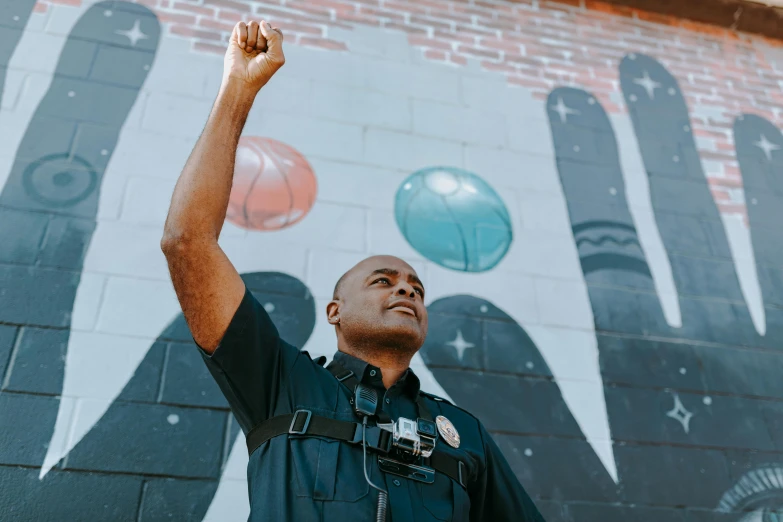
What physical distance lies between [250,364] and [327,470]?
0.27 meters

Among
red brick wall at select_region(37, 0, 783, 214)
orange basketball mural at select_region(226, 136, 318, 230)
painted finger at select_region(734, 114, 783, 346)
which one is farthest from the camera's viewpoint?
red brick wall at select_region(37, 0, 783, 214)

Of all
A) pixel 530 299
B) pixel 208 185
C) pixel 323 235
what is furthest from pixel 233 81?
pixel 530 299

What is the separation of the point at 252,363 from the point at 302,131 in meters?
1.52

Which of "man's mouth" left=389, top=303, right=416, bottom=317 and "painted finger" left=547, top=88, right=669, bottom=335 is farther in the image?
"painted finger" left=547, top=88, right=669, bottom=335

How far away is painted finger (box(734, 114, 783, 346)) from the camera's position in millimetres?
2896

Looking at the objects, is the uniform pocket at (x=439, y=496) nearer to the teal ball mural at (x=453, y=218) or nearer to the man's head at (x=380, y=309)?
the man's head at (x=380, y=309)

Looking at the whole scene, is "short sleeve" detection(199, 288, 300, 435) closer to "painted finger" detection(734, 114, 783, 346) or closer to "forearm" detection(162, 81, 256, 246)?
"forearm" detection(162, 81, 256, 246)

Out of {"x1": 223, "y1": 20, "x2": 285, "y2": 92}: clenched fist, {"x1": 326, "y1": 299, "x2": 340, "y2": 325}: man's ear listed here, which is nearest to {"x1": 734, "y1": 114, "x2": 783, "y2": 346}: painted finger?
{"x1": 326, "y1": 299, "x2": 340, "y2": 325}: man's ear

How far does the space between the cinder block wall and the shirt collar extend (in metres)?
0.59

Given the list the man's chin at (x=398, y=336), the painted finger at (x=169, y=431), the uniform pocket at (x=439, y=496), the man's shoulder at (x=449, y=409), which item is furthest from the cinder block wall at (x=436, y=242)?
the uniform pocket at (x=439, y=496)

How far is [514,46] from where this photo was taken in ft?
11.1

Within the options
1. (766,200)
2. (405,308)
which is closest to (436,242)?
(405,308)

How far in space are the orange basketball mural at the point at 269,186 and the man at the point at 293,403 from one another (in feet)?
3.11

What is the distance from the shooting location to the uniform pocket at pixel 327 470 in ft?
4.48
